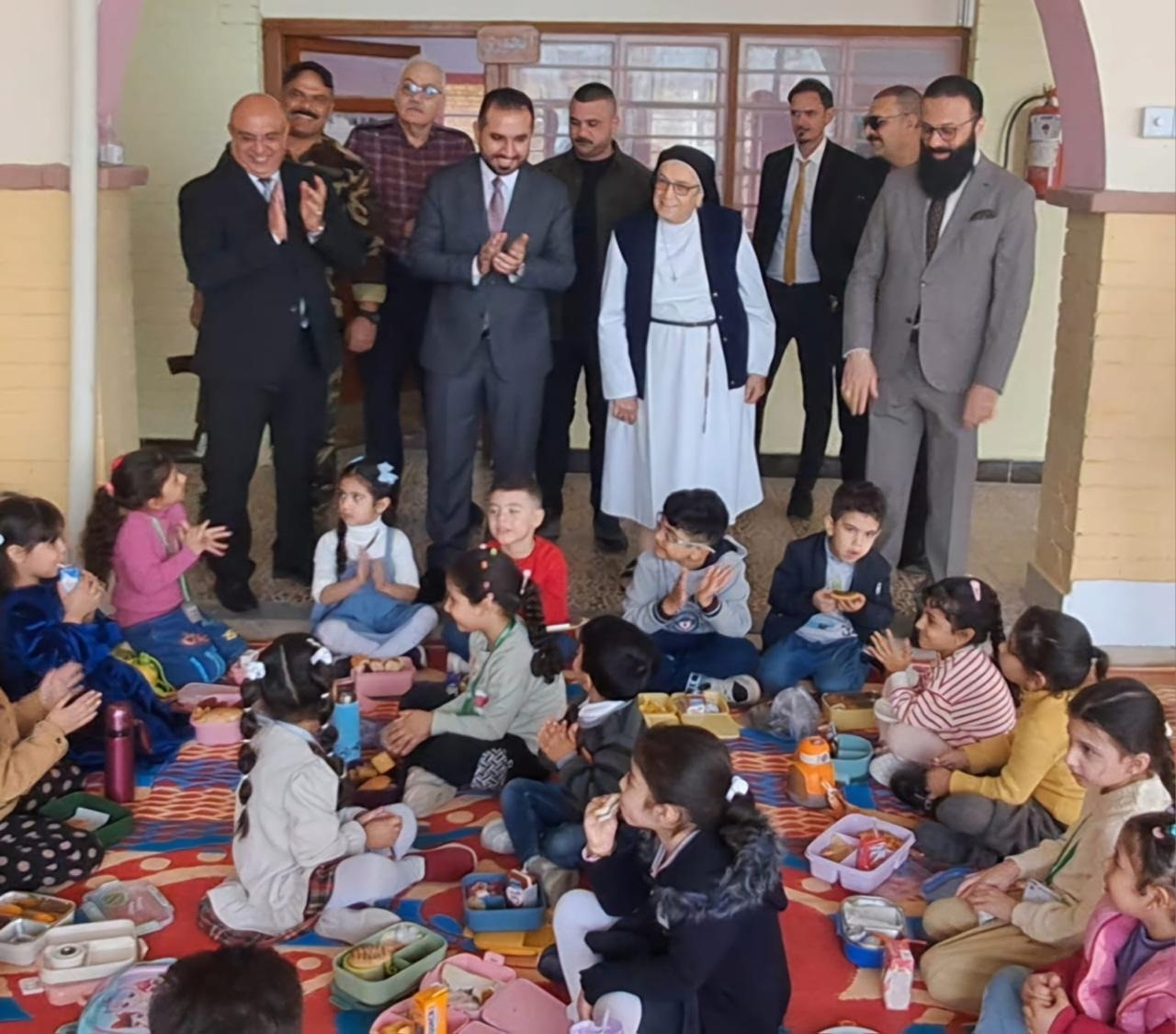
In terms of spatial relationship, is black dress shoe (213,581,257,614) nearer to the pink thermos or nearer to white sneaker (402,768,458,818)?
the pink thermos

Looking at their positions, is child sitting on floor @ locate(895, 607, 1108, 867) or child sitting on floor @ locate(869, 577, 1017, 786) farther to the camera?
child sitting on floor @ locate(869, 577, 1017, 786)

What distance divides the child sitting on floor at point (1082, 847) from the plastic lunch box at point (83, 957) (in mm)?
1558

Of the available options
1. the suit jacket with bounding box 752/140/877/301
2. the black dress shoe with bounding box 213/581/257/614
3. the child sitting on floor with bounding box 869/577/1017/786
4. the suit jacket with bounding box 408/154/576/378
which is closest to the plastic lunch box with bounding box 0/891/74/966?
the black dress shoe with bounding box 213/581/257/614

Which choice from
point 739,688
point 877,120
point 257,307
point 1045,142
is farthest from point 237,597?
point 1045,142

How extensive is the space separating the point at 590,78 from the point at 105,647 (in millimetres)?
3844

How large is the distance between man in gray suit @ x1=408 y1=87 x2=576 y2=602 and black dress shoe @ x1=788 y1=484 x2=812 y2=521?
1.63 meters

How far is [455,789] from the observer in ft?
11.9

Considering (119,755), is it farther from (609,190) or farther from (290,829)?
(609,190)

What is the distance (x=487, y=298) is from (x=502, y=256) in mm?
196

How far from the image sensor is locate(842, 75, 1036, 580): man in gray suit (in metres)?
4.46

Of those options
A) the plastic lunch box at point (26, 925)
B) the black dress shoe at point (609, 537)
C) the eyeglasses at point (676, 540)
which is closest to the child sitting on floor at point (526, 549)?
the eyeglasses at point (676, 540)

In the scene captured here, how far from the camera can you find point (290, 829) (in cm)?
285

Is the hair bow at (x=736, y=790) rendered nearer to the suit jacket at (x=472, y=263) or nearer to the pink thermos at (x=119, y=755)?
the pink thermos at (x=119, y=755)

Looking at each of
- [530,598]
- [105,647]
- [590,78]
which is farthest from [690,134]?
[105,647]
